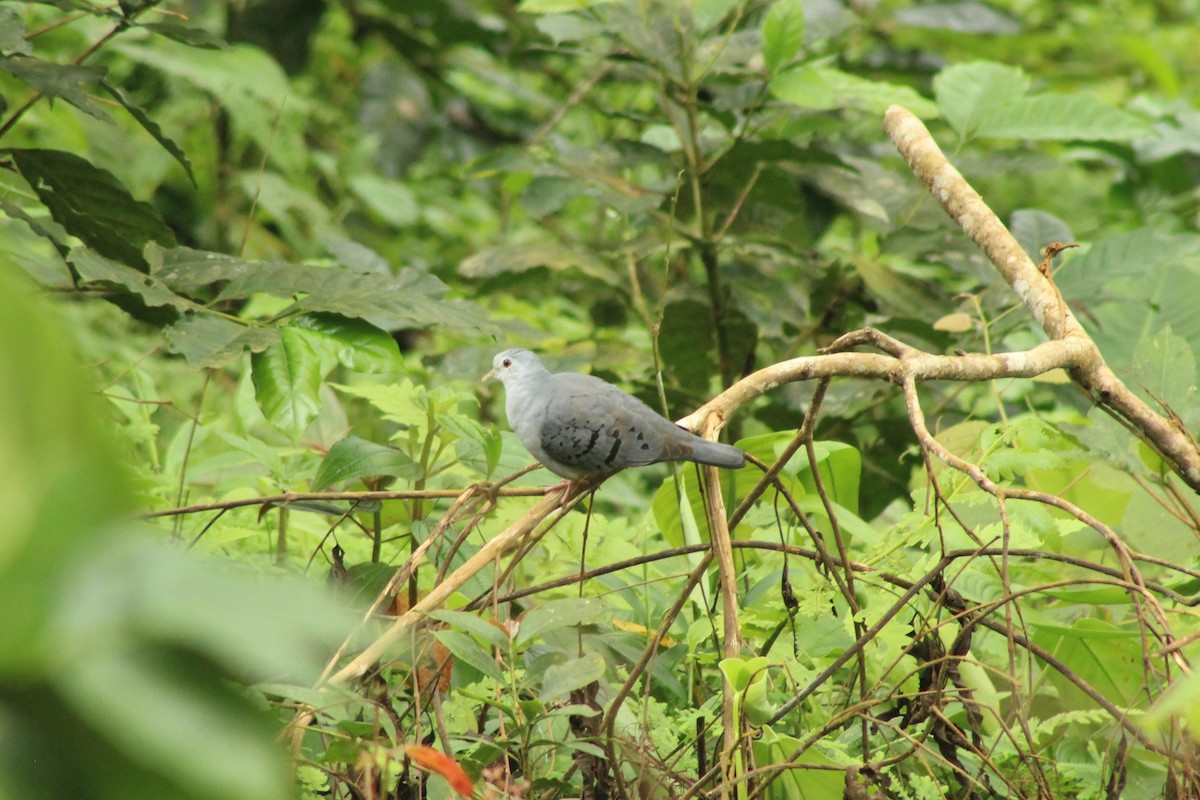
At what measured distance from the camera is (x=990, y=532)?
5.24 ft

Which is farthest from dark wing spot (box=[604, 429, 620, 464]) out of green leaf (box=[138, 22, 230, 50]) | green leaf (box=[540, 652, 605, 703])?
green leaf (box=[138, 22, 230, 50])

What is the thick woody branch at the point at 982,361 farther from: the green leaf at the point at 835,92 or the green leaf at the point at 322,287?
the green leaf at the point at 835,92

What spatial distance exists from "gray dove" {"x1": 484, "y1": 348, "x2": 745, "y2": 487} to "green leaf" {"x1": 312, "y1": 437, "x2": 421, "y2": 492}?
0.82ft

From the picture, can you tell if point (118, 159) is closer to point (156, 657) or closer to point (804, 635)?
point (804, 635)

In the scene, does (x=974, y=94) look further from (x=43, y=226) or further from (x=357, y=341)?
(x=43, y=226)

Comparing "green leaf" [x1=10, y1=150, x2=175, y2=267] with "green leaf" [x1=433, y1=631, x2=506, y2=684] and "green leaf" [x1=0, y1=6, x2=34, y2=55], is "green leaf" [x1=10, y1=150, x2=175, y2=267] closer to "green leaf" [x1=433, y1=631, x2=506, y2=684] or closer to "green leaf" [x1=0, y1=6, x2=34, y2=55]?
"green leaf" [x1=0, y1=6, x2=34, y2=55]

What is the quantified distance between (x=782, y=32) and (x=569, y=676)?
2.16 metres

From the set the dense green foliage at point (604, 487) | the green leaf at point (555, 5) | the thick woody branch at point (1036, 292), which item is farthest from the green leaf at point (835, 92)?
the thick woody branch at point (1036, 292)

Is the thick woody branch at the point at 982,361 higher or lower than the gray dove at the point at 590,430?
higher

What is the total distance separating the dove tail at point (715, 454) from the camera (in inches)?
66.6

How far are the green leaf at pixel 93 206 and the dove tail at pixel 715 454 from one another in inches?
43.5

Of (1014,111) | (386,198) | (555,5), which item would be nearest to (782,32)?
(555,5)

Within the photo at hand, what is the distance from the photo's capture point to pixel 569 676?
4.35ft

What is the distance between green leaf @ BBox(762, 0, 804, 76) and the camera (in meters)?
2.95
